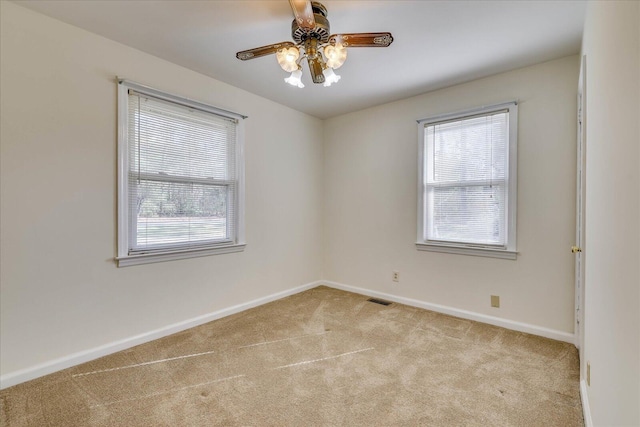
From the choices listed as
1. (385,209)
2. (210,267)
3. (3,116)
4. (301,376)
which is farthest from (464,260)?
(3,116)

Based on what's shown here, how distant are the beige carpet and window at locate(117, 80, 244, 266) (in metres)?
0.87

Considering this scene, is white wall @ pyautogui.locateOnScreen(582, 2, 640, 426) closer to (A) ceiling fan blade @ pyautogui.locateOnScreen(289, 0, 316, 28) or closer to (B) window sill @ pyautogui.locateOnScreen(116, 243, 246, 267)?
(A) ceiling fan blade @ pyautogui.locateOnScreen(289, 0, 316, 28)

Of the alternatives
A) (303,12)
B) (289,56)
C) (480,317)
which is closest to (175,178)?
(289,56)

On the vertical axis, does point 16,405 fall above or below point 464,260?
below

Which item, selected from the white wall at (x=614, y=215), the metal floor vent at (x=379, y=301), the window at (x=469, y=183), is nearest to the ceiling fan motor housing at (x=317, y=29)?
the white wall at (x=614, y=215)

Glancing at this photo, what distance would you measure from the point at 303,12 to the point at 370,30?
891 mm

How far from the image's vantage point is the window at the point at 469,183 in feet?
9.33

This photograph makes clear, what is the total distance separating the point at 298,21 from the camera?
1612mm

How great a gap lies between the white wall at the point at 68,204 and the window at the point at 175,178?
0.10m

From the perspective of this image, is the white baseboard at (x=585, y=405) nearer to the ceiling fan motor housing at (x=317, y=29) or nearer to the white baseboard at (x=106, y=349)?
the ceiling fan motor housing at (x=317, y=29)

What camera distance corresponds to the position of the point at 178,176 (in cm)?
278

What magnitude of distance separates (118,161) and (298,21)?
181cm

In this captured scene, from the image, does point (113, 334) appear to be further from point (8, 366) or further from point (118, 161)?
point (118, 161)

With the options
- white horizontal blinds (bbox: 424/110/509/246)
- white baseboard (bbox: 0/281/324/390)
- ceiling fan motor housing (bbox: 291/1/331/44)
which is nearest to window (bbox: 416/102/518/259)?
white horizontal blinds (bbox: 424/110/509/246)
